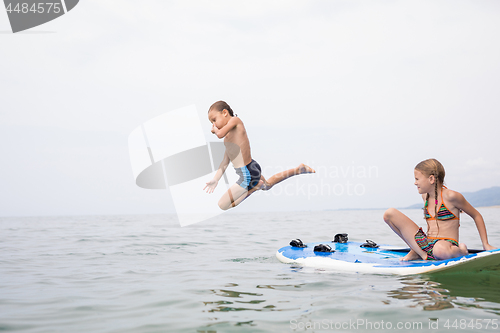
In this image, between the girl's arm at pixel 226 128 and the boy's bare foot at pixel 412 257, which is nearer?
the girl's arm at pixel 226 128

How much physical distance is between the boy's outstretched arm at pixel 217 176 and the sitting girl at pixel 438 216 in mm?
2605

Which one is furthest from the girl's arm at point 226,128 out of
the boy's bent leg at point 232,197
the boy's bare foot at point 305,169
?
the boy's bare foot at point 305,169

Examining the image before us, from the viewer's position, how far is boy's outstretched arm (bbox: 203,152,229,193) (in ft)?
21.4

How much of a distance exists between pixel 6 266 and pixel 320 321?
5.98 m

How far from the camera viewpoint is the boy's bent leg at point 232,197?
6297 millimetres

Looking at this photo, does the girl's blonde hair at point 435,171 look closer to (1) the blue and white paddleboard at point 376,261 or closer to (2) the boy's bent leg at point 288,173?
(1) the blue and white paddleboard at point 376,261

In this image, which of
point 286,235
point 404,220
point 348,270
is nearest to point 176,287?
point 348,270

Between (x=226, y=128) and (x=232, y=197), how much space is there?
1.12 meters

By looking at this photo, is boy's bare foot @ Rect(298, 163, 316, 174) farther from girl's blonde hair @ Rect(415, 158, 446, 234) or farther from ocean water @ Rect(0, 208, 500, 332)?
girl's blonde hair @ Rect(415, 158, 446, 234)

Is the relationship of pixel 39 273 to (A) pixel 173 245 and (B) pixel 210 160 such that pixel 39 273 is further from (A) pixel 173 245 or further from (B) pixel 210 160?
(A) pixel 173 245

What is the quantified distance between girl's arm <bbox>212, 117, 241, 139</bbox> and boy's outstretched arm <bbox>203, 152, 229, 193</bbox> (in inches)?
26.9

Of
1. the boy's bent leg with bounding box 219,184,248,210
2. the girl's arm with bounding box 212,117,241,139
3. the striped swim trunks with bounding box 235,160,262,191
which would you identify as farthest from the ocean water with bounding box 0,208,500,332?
the girl's arm with bounding box 212,117,241,139

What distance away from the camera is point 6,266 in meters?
7.00

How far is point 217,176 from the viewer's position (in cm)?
656
